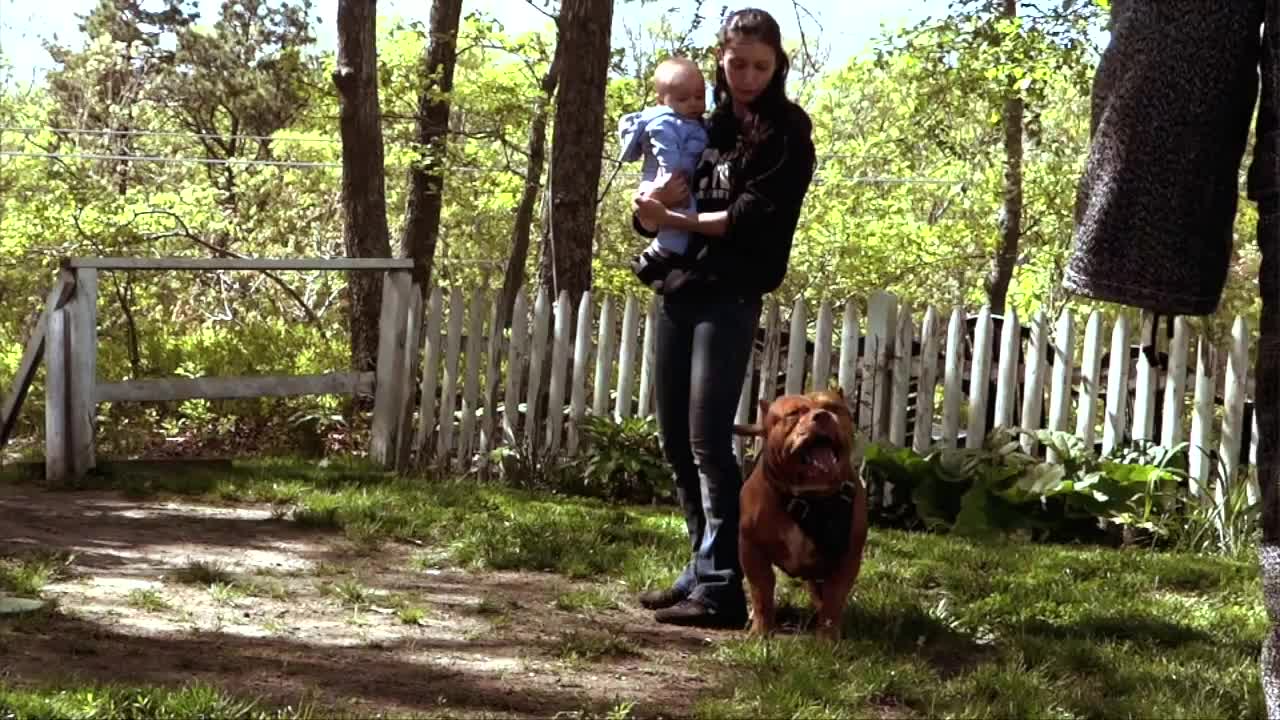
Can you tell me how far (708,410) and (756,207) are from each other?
0.69 meters

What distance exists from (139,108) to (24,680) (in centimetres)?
2966

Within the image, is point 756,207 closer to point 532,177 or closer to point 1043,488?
point 1043,488

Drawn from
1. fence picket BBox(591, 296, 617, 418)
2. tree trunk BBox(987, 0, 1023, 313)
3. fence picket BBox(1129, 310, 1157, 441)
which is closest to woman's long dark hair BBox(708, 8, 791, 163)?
fence picket BBox(1129, 310, 1157, 441)

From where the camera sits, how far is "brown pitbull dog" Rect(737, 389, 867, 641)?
445 cm

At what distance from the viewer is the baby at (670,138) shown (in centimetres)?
493

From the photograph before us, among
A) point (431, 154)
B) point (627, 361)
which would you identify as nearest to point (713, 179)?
point (627, 361)

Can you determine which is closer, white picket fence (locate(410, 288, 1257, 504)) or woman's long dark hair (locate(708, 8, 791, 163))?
woman's long dark hair (locate(708, 8, 791, 163))

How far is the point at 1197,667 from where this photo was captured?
451cm

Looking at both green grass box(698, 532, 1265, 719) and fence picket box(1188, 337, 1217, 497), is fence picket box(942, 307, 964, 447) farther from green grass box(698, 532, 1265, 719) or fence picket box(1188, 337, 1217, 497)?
green grass box(698, 532, 1265, 719)

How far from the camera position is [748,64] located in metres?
4.68

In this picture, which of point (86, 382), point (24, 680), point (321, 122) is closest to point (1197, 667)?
point (24, 680)

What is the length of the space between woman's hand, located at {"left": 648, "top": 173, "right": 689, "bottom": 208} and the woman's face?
35 centimetres

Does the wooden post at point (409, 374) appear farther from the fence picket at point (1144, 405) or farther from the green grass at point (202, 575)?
the fence picket at point (1144, 405)

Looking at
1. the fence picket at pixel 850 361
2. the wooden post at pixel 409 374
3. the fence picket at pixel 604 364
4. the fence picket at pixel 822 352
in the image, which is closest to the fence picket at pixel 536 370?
the fence picket at pixel 604 364
